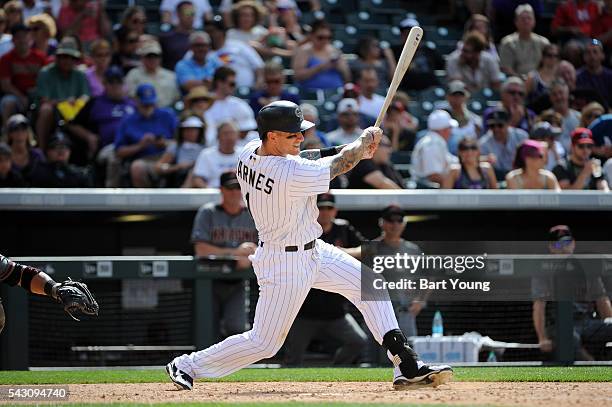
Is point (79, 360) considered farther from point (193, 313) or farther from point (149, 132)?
point (149, 132)

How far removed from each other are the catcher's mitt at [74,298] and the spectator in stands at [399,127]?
18.1 ft

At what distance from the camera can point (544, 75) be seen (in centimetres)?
1211

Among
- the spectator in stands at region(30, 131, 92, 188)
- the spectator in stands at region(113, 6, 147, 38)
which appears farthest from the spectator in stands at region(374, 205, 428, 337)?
the spectator in stands at region(113, 6, 147, 38)

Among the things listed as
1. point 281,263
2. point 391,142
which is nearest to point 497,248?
point 391,142

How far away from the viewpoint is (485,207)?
9.74m

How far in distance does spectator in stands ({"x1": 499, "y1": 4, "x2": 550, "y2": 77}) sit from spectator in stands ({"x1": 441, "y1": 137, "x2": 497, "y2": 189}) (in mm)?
2826

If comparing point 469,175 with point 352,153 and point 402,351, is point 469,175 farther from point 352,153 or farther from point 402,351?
point 402,351

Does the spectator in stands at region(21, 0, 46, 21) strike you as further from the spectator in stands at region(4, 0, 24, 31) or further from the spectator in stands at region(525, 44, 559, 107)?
the spectator in stands at region(525, 44, 559, 107)

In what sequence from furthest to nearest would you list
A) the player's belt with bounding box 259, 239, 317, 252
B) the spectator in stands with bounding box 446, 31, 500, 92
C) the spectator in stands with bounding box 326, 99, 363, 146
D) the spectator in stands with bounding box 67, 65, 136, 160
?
the spectator in stands with bounding box 446, 31, 500, 92 < the spectator in stands with bounding box 67, 65, 136, 160 < the spectator in stands with bounding box 326, 99, 363, 146 < the player's belt with bounding box 259, 239, 317, 252

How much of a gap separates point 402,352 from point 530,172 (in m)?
4.58

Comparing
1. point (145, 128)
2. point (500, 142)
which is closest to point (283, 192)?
point (145, 128)

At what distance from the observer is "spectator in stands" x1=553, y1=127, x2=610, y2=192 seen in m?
10.0

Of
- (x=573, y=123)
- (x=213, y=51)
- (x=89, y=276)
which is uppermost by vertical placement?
(x=213, y=51)

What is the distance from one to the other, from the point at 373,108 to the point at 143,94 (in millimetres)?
2359
